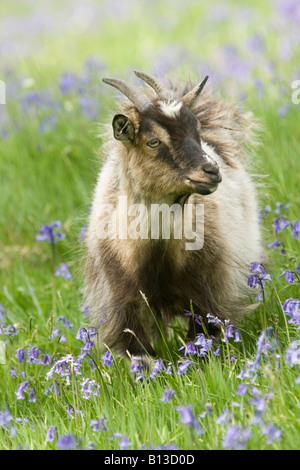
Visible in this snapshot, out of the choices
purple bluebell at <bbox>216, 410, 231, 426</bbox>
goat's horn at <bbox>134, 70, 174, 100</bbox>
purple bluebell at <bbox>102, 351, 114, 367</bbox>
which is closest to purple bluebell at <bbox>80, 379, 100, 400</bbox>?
purple bluebell at <bbox>102, 351, 114, 367</bbox>

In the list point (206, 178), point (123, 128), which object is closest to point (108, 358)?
point (206, 178)

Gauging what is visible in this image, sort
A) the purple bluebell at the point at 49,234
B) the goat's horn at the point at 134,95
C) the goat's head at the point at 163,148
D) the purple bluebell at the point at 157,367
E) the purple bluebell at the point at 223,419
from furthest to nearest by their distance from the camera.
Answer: the purple bluebell at the point at 49,234, the goat's horn at the point at 134,95, the goat's head at the point at 163,148, the purple bluebell at the point at 157,367, the purple bluebell at the point at 223,419

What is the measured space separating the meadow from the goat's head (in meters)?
0.57

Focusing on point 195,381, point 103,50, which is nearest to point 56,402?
point 195,381

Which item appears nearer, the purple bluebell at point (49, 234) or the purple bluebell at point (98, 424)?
the purple bluebell at point (98, 424)

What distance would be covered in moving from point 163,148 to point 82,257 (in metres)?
1.52

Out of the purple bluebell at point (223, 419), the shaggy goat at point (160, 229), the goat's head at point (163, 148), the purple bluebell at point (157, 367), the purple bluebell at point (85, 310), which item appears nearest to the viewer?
the purple bluebell at point (223, 419)

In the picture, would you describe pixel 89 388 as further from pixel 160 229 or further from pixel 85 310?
pixel 85 310

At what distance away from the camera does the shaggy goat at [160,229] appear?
4340 mm

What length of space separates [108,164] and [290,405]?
226cm

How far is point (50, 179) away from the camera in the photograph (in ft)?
25.2

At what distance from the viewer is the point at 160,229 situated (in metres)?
4.61

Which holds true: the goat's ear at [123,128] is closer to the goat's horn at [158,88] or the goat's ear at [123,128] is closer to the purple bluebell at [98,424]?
the goat's horn at [158,88]


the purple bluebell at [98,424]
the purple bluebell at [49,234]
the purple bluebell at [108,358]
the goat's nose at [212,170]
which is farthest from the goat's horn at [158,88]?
the purple bluebell at [98,424]
